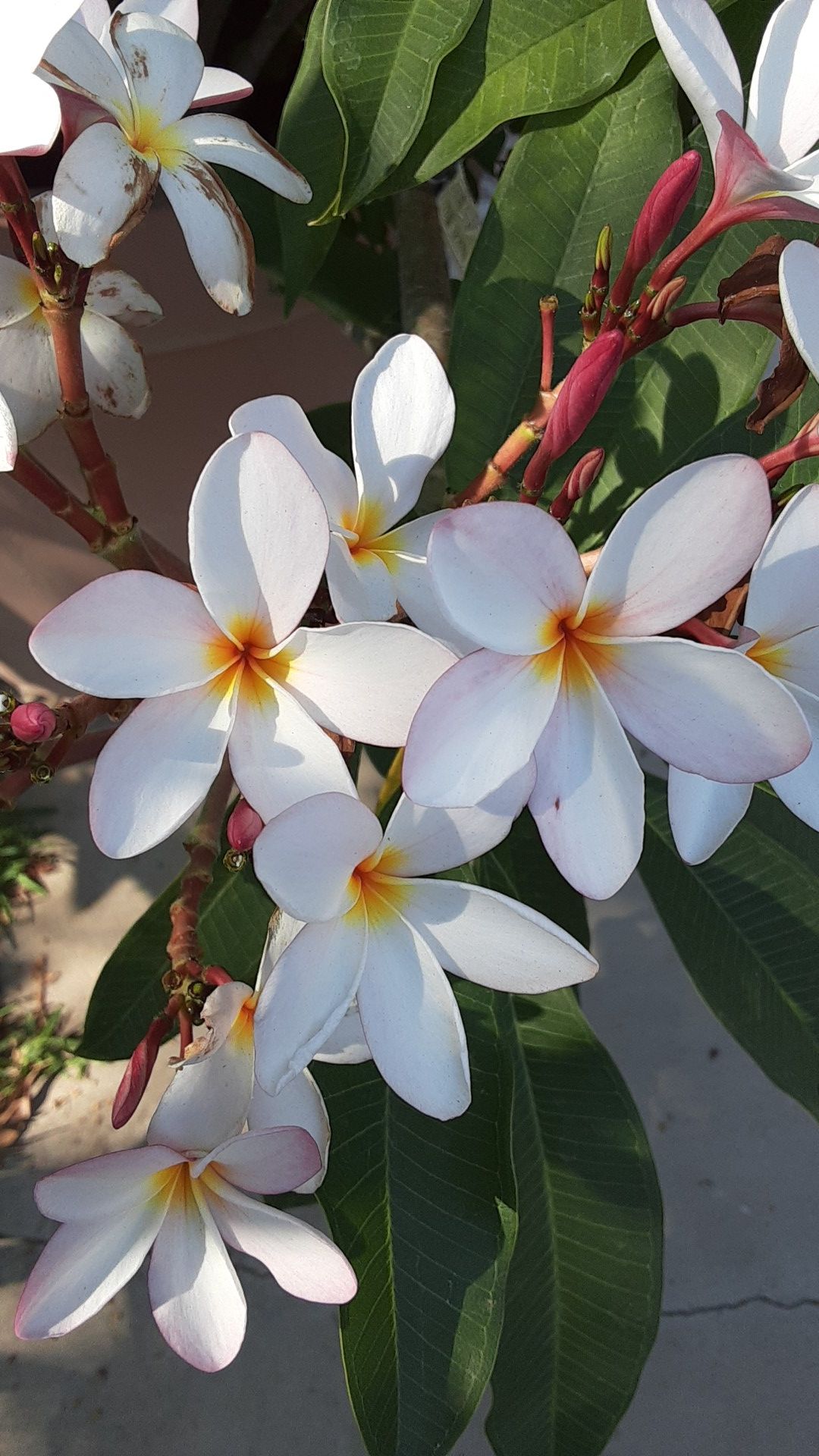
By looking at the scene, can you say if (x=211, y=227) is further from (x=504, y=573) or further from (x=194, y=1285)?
(x=194, y=1285)

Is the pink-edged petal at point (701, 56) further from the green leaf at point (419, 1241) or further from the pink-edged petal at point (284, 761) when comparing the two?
the green leaf at point (419, 1241)

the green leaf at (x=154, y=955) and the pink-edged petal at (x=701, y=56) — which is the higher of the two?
the pink-edged petal at (x=701, y=56)

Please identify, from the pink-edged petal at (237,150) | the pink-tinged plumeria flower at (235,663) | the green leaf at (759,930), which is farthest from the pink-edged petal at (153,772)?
the green leaf at (759,930)

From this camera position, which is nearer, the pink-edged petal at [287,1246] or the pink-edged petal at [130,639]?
the pink-edged petal at [130,639]

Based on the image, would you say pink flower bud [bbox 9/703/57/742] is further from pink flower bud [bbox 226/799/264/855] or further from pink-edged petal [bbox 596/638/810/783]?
pink-edged petal [bbox 596/638/810/783]

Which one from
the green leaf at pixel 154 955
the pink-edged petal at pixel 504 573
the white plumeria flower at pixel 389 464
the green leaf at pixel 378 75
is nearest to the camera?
the pink-edged petal at pixel 504 573

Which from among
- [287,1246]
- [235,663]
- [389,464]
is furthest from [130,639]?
[287,1246]
